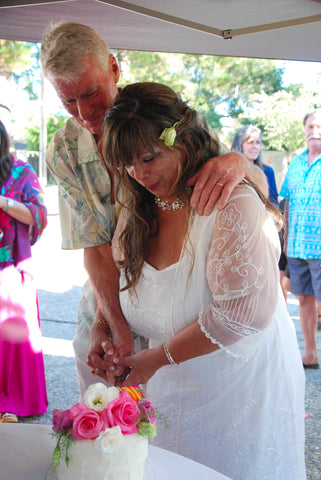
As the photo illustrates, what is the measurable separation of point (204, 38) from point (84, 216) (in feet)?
3.93

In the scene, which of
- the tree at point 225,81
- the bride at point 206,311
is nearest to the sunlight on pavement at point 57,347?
the bride at point 206,311

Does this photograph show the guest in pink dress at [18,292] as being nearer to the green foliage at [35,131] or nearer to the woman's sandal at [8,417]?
the woman's sandal at [8,417]

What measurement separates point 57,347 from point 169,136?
3656 millimetres

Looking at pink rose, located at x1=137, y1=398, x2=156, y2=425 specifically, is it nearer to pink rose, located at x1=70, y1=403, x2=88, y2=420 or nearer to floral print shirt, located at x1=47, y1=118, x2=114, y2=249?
pink rose, located at x1=70, y1=403, x2=88, y2=420

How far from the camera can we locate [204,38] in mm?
2596

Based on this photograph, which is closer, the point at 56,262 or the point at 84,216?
the point at 84,216

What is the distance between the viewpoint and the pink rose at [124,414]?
106cm

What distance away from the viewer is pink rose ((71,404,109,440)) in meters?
1.03

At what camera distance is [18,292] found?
324cm

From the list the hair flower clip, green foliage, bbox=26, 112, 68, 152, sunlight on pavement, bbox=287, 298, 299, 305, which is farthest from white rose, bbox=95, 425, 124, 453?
green foliage, bbox=26, 112, 68, 152

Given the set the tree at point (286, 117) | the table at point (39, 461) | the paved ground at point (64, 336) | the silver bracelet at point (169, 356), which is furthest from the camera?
the tree at point (286, 117)

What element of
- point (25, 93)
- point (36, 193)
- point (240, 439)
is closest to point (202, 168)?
point (240, 439)

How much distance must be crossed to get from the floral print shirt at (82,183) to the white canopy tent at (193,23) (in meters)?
0.61

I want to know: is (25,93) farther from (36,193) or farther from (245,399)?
(245,399)
